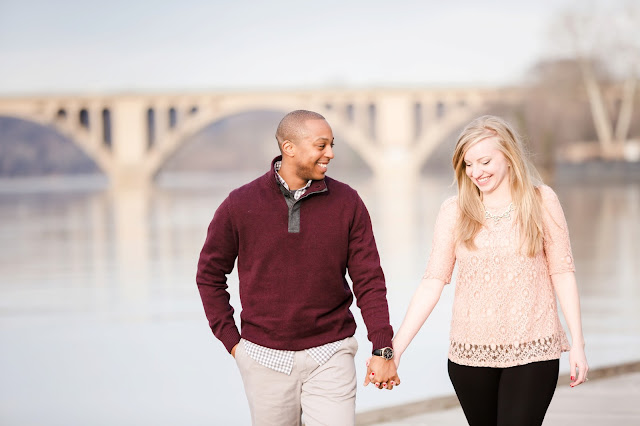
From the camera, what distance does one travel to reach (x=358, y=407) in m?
4.90

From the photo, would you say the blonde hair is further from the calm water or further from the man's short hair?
the calm water

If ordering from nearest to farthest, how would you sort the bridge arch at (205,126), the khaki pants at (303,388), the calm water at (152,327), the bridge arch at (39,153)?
the khaki pants at (303,388) < the calm water at (152,327) < the bridge arch at (205,126) < the bridge arch at (39,153)

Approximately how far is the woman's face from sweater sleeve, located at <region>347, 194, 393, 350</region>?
0.33 m

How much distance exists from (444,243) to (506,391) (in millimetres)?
468

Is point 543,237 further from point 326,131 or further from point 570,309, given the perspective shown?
point 326,131

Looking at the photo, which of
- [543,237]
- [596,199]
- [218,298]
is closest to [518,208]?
[543,237]

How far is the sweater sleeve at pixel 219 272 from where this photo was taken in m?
2.95

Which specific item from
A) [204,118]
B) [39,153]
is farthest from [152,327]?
[39,153]

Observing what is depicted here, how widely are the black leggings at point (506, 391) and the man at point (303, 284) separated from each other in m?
0.22

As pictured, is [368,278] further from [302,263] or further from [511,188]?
[511,188]

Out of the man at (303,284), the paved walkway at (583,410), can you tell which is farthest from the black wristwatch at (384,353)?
the paved walkway at (583,410)

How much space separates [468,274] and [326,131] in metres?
0.58

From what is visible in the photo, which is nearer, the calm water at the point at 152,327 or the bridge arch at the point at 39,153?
the calm water at the point at 152,327

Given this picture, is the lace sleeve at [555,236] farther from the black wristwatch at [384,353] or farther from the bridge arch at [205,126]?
the bridge arch at [205,126]
